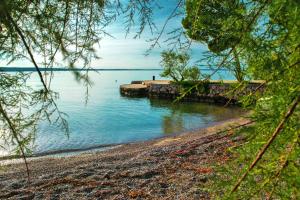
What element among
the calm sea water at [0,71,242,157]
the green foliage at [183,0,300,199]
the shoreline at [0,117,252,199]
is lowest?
the calm sea water at [0,71,242,157]

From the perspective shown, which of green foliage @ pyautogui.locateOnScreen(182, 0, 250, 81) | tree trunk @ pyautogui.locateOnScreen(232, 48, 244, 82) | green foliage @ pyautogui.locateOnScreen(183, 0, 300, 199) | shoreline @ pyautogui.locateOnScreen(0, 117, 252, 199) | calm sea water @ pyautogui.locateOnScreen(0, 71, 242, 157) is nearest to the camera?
green foliage @ pyautogui.locateOnScreen(183, 0, 300, 199)

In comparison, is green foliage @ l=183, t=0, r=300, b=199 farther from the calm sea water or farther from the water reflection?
the water reflection

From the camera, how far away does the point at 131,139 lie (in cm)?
1877

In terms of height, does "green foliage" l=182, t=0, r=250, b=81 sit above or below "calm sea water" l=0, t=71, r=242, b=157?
above

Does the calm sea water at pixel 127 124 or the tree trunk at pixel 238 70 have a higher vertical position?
the tree trunk at pixel 238 70

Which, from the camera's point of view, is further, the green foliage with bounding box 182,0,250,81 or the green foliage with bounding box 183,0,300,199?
the green foliage with bounding box 182,0,250,81

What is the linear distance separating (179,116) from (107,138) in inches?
303

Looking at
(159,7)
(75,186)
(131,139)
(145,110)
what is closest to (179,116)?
(145,110)

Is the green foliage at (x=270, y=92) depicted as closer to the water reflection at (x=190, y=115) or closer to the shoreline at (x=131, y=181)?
the shoreline at (x=131, y=181)

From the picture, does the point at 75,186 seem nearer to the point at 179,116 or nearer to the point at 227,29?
the point at 227,29

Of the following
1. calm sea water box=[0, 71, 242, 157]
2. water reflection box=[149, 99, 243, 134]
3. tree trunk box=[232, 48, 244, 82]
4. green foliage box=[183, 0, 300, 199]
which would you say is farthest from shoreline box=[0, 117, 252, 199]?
water reflection box=[149, 99, 243, 134]

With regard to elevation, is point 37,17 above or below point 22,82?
above

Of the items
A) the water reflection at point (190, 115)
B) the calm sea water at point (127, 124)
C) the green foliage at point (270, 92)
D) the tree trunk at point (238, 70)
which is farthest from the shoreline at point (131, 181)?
the water reflection at point (190, 115)

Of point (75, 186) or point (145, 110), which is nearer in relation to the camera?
point (75, 186)
